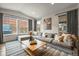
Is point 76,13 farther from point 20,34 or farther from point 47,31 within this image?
point 20,34

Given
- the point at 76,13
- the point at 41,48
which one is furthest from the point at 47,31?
the point at 76,13

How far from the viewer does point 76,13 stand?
1.78m

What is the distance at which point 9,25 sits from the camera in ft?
6.31

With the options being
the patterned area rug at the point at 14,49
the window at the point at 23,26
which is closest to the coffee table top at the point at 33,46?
the patterned area rug at the point at 14,49

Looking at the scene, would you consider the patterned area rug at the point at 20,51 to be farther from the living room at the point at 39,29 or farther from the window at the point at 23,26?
the window at the point at 23,26

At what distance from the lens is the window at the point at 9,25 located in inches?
74.0

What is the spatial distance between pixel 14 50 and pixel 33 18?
734 mm

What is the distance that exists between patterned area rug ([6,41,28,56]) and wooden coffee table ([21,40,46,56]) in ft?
0.28

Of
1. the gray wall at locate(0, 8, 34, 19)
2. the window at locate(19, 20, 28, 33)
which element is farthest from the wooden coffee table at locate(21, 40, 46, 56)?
the gray wall at locate(0, 8, 34, 19)

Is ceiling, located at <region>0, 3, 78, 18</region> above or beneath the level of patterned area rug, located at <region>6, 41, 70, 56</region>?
above

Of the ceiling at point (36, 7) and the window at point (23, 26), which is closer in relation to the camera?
the ceiling at point (36, 7)

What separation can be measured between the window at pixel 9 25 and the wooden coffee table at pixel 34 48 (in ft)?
1.09

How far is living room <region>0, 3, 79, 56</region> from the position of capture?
6.00ft

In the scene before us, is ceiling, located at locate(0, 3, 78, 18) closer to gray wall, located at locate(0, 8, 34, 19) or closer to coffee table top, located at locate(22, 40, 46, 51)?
gray wall, located at locate(0, 8, 34, 19)
